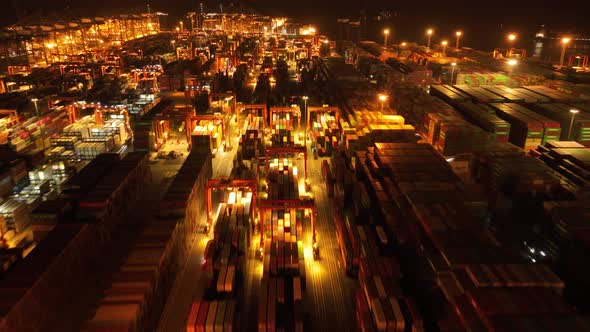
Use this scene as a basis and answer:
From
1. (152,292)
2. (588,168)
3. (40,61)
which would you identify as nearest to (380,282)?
(152,292)

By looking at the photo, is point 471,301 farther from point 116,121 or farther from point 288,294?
point 116,121

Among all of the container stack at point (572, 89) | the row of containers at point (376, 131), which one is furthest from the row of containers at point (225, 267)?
the container stack at point (572, 89)

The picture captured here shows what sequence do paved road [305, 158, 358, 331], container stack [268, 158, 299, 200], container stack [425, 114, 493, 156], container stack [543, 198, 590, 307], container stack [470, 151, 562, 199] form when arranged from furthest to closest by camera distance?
container stack [425, 114, 493, 156] < container stack [268, 158, 299, 200] < container stack [470, 151, 562, 199] < paved road [305, 158, 358, 331] < container stack [543, 198, 590, 307]

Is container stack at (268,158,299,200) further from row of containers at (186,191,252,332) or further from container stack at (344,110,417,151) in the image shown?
container stack at (344,110,417,151)

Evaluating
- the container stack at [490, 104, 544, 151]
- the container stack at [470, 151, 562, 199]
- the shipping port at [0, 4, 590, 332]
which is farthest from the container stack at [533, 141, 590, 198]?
the container stack at [490, 104, 544, 151]

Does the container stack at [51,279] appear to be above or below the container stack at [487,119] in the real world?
below

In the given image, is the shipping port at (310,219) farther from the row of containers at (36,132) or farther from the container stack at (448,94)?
the container stack at (448,94)
